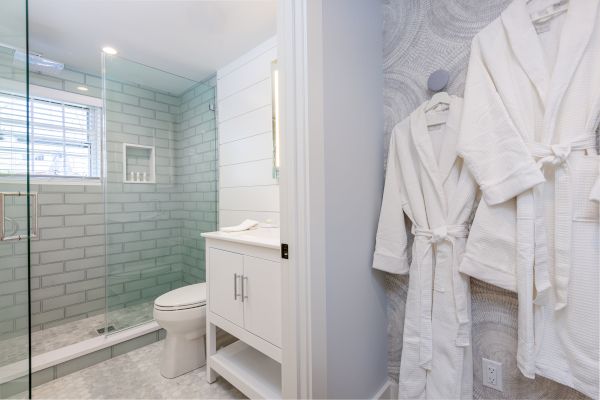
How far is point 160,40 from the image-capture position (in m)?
2.11

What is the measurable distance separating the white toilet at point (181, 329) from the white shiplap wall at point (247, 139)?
784mm

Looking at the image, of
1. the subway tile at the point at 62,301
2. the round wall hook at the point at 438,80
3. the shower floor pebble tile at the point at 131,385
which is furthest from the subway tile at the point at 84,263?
the round wall hook at the point at 438,80

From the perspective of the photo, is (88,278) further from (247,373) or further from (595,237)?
(595,237)

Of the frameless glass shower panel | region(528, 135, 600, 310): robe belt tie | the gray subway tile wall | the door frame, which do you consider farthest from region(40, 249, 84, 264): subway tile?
region(528, 135, 600, 310): robe belt tie

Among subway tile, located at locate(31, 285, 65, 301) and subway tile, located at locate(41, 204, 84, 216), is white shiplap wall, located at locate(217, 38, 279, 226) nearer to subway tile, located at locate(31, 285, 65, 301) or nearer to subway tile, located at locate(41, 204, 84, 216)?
subway tile, located at locate(41, 204, 84, 216)

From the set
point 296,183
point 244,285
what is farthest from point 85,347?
point 296,183

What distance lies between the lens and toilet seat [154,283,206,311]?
5.53ft

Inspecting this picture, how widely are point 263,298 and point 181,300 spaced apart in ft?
2.68

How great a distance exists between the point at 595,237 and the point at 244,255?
137 centimetres

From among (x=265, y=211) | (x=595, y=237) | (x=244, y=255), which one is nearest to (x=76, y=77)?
(x=265, y=211)

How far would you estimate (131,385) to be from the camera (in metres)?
1.64

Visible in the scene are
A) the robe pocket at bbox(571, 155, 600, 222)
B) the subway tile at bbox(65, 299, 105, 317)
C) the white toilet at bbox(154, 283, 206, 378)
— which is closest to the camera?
the robe pocket at bbox(571, 155, 600, 222)

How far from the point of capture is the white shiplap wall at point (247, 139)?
2.06 m

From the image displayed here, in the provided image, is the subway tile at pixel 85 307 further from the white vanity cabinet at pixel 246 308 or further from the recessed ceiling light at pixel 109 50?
the recessed ceiling light at pixel 109 50
